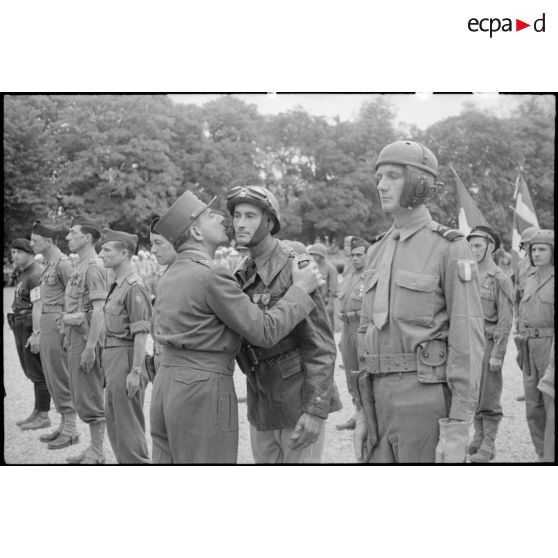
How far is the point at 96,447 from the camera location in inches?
257

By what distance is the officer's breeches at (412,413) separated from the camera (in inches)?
119

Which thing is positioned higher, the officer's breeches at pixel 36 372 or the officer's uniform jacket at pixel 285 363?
the officer's uniform jacket at pixel 285 363

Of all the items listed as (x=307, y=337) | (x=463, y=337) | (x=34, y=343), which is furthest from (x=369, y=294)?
(x=34, y=343)

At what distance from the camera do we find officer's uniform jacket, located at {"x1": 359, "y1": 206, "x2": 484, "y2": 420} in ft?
9.57

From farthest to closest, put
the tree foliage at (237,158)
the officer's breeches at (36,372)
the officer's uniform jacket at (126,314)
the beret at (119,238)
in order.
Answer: the tree foliage at (237,158) < the officer's breeches at (36,372) < the beret at (119,238) < the officer's uniform jacket at (126,314)

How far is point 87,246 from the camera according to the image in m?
6.91

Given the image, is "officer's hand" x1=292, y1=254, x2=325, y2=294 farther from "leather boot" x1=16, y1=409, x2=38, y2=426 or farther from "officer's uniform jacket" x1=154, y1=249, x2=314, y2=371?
"leather boot" x1=16, y1=409, x2=38, y2=426

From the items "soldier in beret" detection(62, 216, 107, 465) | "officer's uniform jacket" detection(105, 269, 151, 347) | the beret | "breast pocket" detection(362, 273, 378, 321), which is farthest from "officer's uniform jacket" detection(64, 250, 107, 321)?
"breast pocket" detection(362, 273, 378, 321)

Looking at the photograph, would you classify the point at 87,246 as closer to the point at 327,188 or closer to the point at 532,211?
the point at 532,211

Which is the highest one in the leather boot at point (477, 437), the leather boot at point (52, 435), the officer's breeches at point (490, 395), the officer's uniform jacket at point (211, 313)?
the officer's uniform jacket at point (211, 313)

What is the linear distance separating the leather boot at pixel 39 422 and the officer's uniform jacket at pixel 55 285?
1705mm

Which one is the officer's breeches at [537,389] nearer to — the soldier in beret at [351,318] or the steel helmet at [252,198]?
the soldier in beret at [351,318]

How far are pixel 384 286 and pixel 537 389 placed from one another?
3.78 metres

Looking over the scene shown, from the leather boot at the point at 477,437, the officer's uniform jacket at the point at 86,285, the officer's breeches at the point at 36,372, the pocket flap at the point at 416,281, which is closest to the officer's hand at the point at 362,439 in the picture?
the pocket flap at the point at 416,281
